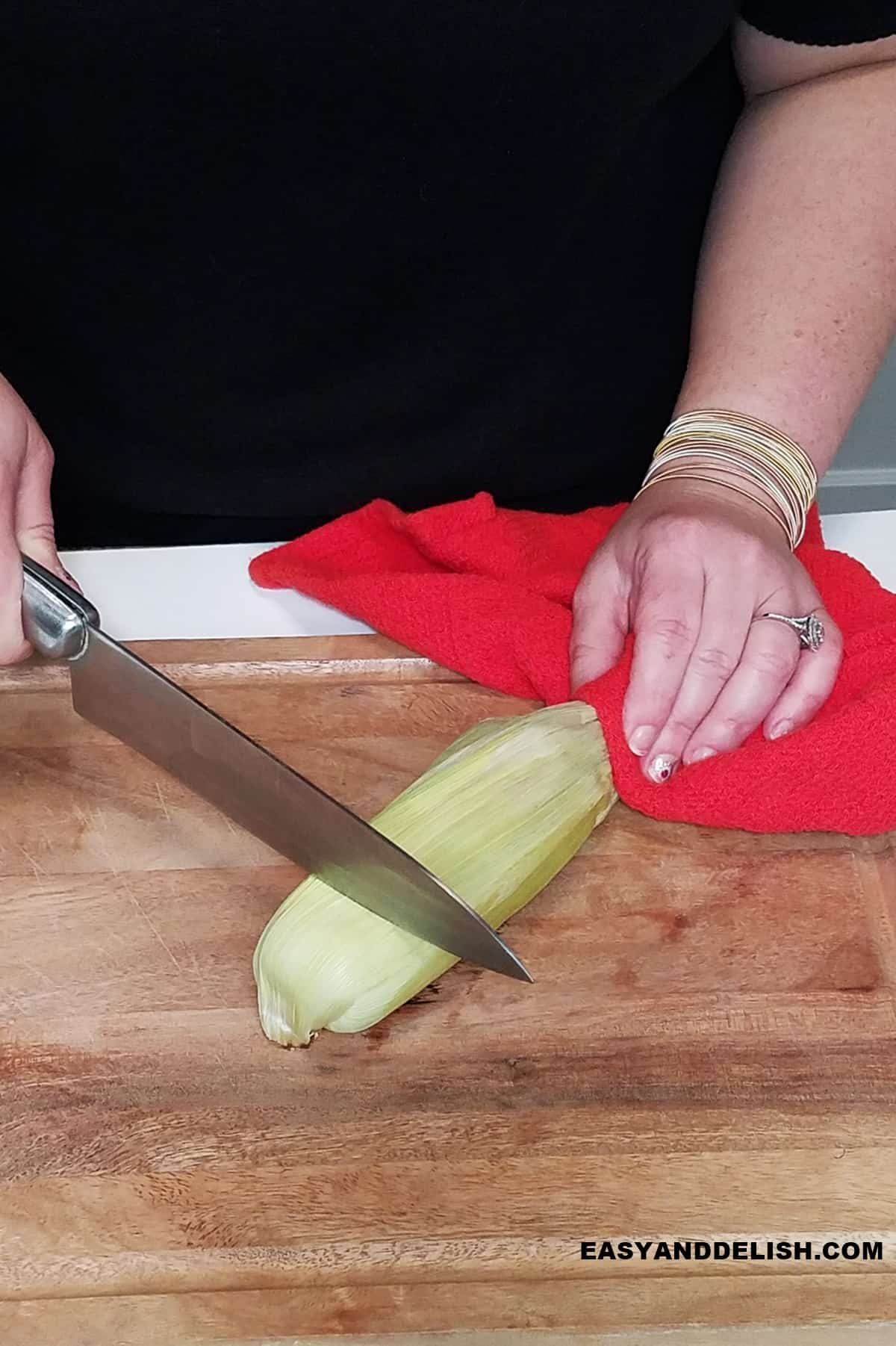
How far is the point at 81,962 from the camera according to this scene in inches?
43.5

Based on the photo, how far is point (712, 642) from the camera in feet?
3.88

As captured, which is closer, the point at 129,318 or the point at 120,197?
the point at 120,197

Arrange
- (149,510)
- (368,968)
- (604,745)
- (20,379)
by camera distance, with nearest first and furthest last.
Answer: (368,968) < (604,745) < (20,379) < (149,510)

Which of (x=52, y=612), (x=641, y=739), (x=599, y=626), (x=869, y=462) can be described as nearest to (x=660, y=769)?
(x=641, y=739)

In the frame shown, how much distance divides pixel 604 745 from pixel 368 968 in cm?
30

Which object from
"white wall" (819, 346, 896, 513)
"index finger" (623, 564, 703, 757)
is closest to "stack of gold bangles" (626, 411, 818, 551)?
"index finger" (623, 564, 703, 757)

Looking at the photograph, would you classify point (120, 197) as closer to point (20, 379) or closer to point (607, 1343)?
point (20, 379)

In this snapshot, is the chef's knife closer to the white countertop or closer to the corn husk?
the corn husk

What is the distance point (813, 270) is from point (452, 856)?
67cm

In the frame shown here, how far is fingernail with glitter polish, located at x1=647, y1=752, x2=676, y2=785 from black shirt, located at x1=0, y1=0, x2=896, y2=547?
0.49m

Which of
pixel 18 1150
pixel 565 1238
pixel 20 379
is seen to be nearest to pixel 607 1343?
pixel 565 1238

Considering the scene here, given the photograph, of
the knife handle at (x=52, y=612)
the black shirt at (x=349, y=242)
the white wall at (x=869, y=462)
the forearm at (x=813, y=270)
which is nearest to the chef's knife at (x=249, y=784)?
the knife handle at (x=52, y=612)

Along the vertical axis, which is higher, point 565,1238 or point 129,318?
point 129,318

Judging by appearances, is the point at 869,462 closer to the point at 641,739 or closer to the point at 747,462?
the point at 747,462
